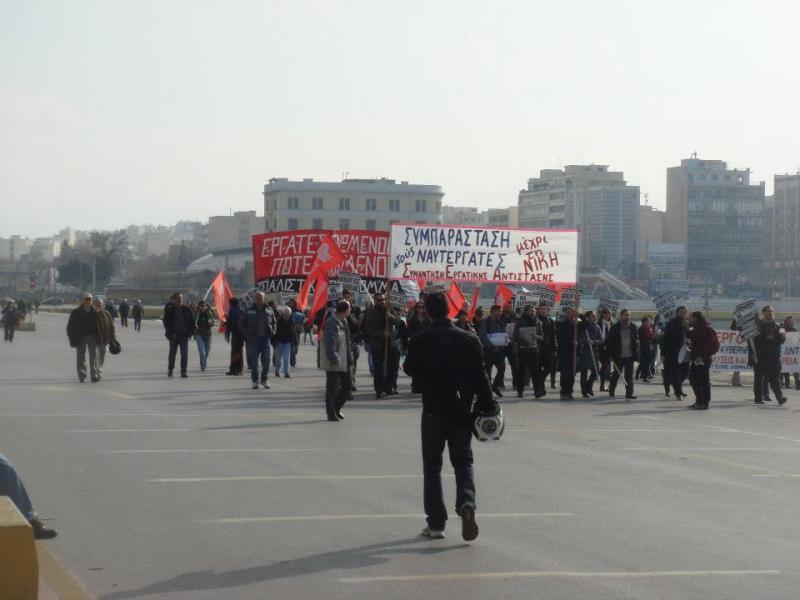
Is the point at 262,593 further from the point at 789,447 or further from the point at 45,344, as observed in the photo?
the point at 45,344

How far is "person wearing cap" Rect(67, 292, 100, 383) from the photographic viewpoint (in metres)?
26.3

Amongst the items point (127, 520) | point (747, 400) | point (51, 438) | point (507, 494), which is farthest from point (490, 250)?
point (127, 520)

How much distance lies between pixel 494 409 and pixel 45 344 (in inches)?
1612

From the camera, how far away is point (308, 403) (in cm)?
2212

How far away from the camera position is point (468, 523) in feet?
30.1

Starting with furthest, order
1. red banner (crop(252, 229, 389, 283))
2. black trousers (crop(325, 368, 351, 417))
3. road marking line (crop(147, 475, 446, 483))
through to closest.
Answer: red banner (crop(252, 229, 389, 283))
black trousers (crop(325, 368, 351, 417))
road marking line (crop(147, 475, 446, 483))

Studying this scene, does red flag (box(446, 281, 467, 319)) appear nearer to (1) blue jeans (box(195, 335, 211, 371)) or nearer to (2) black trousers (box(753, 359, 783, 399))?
(1) blue jeans (box(195, 335, 211, 371))

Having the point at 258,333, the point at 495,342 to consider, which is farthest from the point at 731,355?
the point at 258,333

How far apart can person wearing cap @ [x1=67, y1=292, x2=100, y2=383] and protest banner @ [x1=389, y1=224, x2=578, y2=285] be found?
20.4 feet

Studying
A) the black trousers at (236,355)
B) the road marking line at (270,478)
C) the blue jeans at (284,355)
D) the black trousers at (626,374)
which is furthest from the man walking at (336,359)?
the black trousers at (236,355)

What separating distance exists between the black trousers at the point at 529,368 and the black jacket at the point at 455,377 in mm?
15229

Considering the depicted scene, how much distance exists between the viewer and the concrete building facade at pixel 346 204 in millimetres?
165875

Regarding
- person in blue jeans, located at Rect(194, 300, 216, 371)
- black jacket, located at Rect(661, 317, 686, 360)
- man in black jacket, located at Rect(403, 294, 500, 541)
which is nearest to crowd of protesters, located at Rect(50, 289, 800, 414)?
black jacket, located at Rect(661, 317, 686, 360)

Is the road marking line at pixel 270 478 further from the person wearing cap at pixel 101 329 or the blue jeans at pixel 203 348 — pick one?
the blue jeans at pixel 203 348
